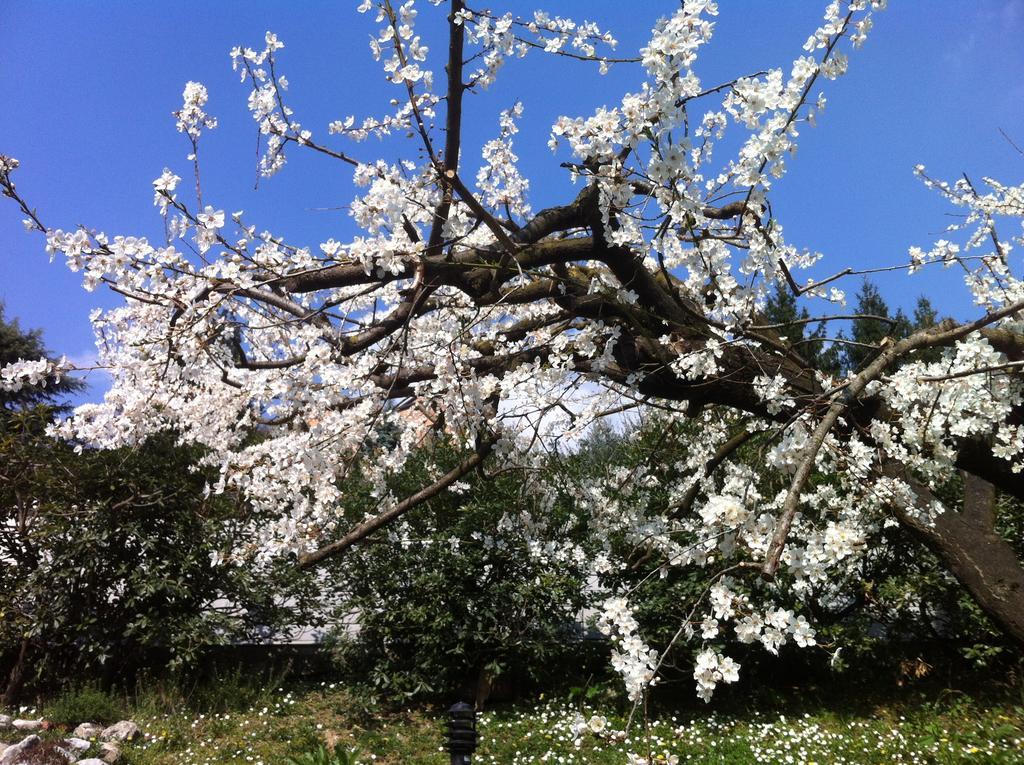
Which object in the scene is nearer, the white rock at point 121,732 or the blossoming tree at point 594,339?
the blossoming tree at point 594,339

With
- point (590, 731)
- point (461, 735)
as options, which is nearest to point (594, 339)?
point (461, 735)

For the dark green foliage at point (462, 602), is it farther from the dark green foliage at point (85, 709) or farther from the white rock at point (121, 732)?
the dark green foliage at point (85, 709)

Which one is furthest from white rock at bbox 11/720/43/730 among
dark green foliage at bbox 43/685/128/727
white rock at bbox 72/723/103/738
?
white rock at bbox 72/723/103/738

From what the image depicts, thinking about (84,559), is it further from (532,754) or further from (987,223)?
(987,223)

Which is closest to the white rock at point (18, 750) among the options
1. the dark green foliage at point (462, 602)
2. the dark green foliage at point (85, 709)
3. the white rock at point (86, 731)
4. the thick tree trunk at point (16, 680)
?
the white rock at point (86, 731)

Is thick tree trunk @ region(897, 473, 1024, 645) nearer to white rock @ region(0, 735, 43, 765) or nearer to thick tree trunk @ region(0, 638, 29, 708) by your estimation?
white rock @ region(0, 735, 43, 765)

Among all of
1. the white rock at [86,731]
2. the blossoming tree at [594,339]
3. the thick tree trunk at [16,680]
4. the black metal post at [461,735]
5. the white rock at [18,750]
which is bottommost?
the white rock at [18,750]

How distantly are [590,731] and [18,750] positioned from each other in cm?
393

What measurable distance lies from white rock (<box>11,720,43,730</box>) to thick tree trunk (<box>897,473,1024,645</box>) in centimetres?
629

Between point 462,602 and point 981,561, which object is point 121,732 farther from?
point 981,561

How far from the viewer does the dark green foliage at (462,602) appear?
6.18 m

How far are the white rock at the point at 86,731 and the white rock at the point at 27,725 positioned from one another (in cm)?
33

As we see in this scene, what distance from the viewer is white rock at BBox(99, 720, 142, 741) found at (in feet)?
17.9

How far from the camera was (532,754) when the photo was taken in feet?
16.9
